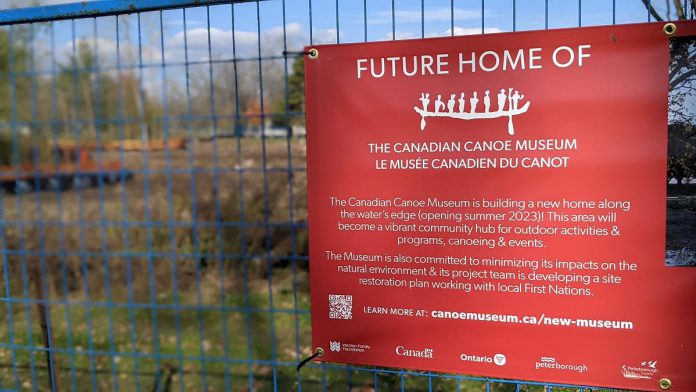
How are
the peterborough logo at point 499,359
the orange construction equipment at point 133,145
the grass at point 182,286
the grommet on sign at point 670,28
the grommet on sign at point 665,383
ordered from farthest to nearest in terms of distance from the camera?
the grass at point 182,286
the orange construction equipment at point 133,145
the peterborough logo at point 499,359
the grommet on sign at point 665,383
the grommet on sign at point 670,28

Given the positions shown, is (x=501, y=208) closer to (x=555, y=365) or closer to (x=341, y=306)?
(x=555, y=365)

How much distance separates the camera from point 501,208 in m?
2.43

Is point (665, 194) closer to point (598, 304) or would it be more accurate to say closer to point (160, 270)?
point (598, 304)

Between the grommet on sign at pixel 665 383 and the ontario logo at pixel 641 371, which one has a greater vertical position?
the ontario logo at pixel 641 371

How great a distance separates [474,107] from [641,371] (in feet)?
3.63

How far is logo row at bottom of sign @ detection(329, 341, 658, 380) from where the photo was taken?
2.36 m

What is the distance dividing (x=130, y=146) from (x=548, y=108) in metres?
3.04

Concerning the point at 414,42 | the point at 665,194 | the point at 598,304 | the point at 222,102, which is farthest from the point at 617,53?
the point at 222,102

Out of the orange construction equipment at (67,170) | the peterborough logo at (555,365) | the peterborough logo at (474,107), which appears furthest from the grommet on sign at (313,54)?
the orange construction equipment at (67,170)

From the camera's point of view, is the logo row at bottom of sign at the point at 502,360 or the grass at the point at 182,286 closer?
the logo row at bottom of sign at the point at 502,360

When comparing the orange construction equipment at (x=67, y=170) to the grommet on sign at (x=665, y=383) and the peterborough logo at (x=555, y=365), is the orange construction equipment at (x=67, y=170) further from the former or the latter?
the grommet on sign at (x=665, y=383)

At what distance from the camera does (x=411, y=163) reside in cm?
250

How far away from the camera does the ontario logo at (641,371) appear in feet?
7.72

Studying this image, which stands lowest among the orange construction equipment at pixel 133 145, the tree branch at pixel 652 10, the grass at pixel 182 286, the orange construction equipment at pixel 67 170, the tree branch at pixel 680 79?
the grass at pixel 182 286
